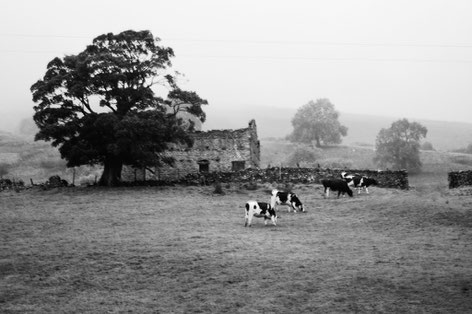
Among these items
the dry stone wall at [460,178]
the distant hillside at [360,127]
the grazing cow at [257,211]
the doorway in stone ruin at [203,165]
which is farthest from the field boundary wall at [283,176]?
the distant hillside at [360,127]

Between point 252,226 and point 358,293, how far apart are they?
10103 millimetres

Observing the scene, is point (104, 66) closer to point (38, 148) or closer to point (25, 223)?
point (25, 223)

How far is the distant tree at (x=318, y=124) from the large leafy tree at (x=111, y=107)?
60.7 metres

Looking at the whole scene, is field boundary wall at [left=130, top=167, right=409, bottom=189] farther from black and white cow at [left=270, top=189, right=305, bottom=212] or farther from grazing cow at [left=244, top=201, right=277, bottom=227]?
grazing cow at [left=244, top=201, right=277, bottom=227]

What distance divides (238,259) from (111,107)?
85.8 ft

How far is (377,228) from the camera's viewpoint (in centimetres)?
2230

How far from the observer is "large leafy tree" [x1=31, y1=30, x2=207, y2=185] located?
120ft

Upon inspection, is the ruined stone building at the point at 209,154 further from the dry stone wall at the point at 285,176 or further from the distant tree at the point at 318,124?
the distant tree at the point at 318,124

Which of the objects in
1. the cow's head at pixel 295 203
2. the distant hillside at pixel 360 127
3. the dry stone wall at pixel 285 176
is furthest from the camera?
the distant hillside at pixel 360 127

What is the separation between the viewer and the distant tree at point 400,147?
75125 mm

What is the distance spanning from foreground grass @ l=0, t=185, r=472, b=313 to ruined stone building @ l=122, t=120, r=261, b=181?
16646mm

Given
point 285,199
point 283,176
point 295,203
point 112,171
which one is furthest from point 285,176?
point 112,171

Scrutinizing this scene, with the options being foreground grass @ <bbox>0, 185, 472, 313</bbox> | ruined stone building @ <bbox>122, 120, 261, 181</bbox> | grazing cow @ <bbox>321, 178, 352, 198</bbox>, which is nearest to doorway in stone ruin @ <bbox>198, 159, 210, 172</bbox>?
ruined stone building @ <bbox>122, 120, 261, 181</bbox>

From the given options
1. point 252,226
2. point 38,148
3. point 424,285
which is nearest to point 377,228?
point 252,226
